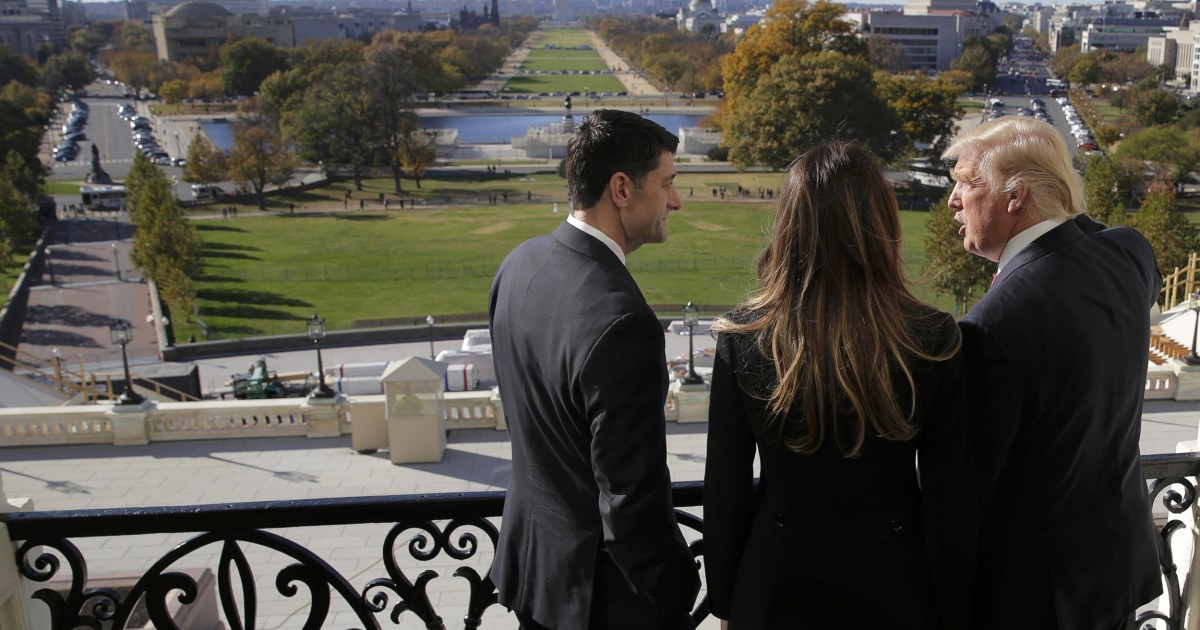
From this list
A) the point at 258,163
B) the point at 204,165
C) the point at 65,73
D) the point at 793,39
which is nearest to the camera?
the point at 258,163

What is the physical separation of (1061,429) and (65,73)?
111m

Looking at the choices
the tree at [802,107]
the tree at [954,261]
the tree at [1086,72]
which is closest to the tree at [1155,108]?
the tree at [802,107]

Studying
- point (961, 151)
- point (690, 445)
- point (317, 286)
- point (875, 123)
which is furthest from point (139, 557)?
point (875, 123)

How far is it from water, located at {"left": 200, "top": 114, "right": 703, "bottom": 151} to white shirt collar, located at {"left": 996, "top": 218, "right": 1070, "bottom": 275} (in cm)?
6496

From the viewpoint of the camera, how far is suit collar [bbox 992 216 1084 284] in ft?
7.64

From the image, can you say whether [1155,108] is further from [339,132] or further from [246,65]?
[246,65]

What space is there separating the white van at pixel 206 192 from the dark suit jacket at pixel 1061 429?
46.8 metres

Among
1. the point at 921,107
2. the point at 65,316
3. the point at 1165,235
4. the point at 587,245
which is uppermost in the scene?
the point at 587,245

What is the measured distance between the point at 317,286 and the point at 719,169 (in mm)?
25688

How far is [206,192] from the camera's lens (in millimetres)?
46750

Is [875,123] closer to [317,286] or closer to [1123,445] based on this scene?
[317,286]

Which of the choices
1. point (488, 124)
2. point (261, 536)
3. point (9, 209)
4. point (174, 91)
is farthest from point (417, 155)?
point (261, 536)

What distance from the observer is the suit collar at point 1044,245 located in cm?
233

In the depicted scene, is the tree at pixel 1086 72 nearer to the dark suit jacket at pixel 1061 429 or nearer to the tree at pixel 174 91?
the tree at pixel 174 91
